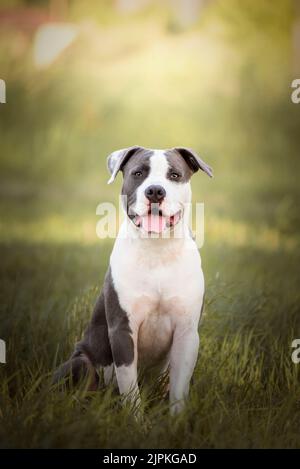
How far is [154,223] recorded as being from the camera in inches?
153

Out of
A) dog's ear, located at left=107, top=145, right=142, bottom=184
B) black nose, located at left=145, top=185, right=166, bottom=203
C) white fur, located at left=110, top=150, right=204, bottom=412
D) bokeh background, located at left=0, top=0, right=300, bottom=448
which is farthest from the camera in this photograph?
bokeh background, located at left=0, top=0, right=300, bottom=448

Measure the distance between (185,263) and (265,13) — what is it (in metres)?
9.07

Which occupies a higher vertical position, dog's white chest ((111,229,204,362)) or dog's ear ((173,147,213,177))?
dog's ear ((173,147,213,177))

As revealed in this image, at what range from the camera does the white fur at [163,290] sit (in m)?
3.97

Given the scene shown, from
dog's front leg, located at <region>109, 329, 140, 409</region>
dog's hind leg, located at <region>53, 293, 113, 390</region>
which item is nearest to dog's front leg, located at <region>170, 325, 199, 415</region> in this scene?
dog's front leg, located at <region>109, 329, 140, 409</region>

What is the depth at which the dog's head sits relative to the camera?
3.86 metres

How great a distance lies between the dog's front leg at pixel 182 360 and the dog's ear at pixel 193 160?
845 millimetres

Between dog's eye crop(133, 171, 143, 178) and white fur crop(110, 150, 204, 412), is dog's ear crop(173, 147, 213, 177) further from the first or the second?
dog's eye crop(133, 171, 143, 178)

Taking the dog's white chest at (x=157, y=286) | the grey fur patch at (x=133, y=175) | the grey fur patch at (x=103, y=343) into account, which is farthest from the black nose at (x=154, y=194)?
the grey fur patch at (x=103, y=343)

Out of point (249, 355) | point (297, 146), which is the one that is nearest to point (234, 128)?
point (297, 146)

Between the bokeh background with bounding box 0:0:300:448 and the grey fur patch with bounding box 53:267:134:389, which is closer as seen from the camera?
the grey fur patch with bounding box 53:267:134:389

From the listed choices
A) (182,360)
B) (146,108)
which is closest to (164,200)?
(182,360)

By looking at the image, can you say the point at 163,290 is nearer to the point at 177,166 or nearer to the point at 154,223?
the point at 154,223

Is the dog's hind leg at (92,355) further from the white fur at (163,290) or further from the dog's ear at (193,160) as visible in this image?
the dog's ear at (193,160)
